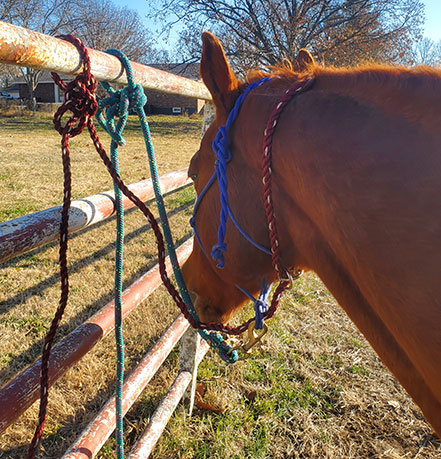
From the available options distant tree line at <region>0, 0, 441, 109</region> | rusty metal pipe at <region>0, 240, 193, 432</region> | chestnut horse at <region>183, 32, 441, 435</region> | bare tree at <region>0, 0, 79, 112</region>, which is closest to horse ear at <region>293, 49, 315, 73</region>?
chestnut horse at <region>183, 32, 441, 435</region>

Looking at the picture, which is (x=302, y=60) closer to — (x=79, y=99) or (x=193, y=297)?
(x=79, y=99)

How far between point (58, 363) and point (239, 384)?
150 centimetres

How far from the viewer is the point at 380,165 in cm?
79

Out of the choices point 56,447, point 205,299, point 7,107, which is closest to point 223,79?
point 205,299

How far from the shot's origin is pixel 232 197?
1162mm

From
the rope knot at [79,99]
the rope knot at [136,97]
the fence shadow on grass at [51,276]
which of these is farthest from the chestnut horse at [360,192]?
the fence shadow on grass at [51,276]

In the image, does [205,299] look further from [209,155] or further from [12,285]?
[12,285]

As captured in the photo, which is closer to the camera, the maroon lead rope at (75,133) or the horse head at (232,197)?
the maroon lead rope at (75,133)

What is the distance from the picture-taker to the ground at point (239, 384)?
2.10 m

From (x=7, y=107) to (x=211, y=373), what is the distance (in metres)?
28.0

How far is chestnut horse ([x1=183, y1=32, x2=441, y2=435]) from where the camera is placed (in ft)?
2.46

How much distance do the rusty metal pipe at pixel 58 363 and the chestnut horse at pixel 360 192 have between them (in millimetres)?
736

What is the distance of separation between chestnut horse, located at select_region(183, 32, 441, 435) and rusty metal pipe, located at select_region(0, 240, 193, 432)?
0.74 m

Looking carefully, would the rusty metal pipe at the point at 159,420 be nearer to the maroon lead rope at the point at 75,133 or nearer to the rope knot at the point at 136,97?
the maroon lead rope at the point at 75,133
